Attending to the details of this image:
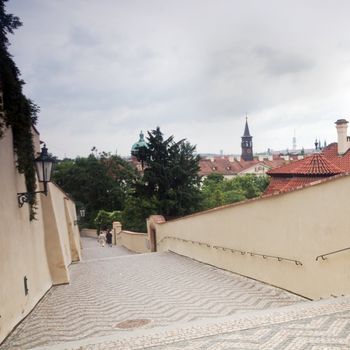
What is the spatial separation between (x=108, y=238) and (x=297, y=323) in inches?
1234

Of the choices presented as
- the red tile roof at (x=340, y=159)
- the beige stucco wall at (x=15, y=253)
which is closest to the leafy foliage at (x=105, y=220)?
the red tile roof at (x=340, y=159)

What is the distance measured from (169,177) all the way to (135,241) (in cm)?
501

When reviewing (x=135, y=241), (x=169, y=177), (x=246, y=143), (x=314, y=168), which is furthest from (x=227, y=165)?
(x=314, y=168)

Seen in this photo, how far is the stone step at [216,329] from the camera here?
5.57 meters

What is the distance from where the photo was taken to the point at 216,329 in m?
5.93

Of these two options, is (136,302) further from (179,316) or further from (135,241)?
(135,241)

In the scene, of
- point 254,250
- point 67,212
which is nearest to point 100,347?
point 254,250

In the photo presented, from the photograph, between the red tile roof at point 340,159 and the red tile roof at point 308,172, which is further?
the red tile roof at point 340,159

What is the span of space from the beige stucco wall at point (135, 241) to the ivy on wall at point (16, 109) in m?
17.0

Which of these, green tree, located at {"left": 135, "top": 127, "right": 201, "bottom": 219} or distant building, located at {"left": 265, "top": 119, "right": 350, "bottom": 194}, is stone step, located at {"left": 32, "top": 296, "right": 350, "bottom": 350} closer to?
distant building, located at {"left": 265, "top": 119, "right": 350, "bottom": 194}

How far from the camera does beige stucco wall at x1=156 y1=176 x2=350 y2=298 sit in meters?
7.45

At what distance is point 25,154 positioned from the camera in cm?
934

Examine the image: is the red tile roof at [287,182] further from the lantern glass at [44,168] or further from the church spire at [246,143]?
the church spire at [246,143]

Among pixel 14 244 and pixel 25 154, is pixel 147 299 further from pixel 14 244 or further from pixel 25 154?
pixel 25 154
